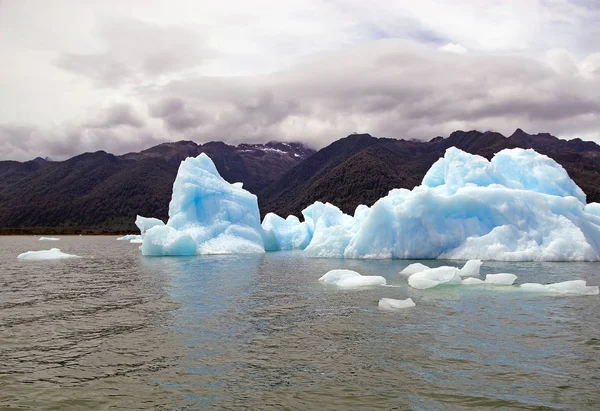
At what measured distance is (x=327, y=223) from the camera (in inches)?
1694

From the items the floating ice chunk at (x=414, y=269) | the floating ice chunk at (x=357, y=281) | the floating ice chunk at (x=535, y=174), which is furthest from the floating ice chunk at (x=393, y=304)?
the floating ice chunk at (x=535, y=174)

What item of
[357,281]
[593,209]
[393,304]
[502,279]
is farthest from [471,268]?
[593,209]

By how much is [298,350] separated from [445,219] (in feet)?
76.0

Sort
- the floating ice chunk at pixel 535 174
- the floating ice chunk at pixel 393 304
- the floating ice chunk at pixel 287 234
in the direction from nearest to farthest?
the floating ice chunk at pixel 393 304, the floating ice chunk at pixel 535 174, the floating ice chunk at pixel 287 234

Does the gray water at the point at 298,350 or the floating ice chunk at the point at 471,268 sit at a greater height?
the floating ice chunk at the point at 471,268

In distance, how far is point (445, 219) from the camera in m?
30.6

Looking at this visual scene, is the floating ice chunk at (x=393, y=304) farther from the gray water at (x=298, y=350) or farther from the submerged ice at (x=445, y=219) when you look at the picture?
the submerged ice at (x=445, y=219)

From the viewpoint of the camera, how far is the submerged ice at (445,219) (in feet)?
94.2

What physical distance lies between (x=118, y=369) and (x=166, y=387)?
138 centimetres

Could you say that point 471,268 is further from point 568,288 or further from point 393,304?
point 393,304

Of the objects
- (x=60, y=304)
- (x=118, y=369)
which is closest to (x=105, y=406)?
(x=118, y=369)

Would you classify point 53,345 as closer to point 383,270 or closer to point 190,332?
point 190,332

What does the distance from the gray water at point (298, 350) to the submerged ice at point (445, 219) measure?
13529 mm

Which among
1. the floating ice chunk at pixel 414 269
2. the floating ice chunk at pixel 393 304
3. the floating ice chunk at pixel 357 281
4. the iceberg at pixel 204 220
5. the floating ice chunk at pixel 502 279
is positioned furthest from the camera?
the iceberg at pixel 204 220
